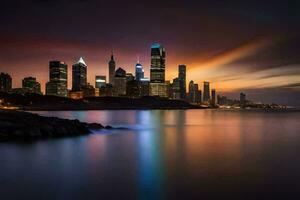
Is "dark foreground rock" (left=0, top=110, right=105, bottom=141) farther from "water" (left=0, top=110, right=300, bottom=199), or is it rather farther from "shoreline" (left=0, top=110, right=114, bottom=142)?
"water" (left=0, top=110, right=300, bottom=199)

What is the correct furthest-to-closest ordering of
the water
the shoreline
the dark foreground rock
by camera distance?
the dark foreground rock < the shoreline < the water

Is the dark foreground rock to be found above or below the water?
above

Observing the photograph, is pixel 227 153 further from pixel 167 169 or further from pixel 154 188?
pixel 154 188

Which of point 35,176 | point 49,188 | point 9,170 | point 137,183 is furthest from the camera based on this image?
point 9,170

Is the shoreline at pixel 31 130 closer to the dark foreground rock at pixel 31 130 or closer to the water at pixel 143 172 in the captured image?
the dark foreground rock at pixel 31 130

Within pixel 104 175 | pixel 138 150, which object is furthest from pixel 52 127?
pixel 104 175

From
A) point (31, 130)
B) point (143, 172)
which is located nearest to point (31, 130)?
point (31, 130)

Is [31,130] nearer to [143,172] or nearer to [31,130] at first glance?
[31,130]

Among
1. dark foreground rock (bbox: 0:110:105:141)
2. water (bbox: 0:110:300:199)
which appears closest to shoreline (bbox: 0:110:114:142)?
dark foreground rock (bbox: 0:110:105:141)

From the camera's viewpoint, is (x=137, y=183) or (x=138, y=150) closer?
(x=137, y=183)

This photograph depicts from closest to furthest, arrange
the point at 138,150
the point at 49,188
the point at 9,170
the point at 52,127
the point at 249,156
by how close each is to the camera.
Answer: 1. the point at 49,188
2. the point at 9,170
3. the point at 249,156
4. the point at 138,150
5. the point at 52,127

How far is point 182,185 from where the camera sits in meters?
15.9

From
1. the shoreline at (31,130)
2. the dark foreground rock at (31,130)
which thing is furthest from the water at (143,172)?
the dark foreground rock at (31,130)

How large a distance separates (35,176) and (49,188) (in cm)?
312
